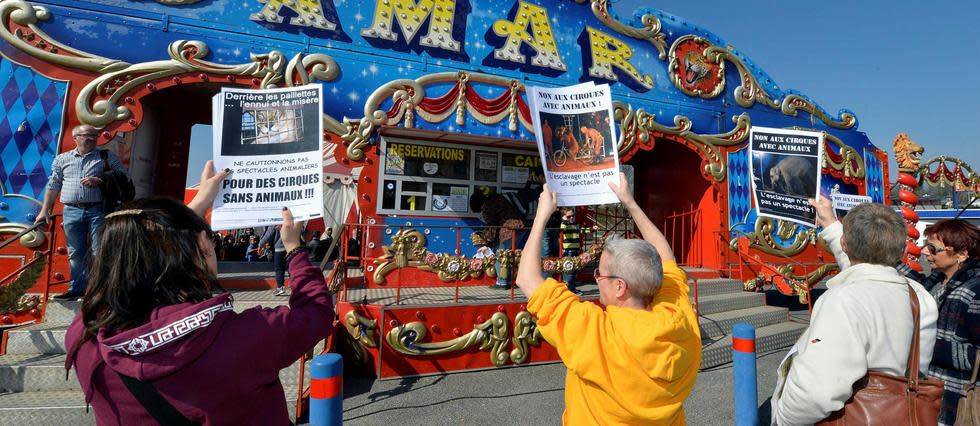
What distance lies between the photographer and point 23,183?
5449mm

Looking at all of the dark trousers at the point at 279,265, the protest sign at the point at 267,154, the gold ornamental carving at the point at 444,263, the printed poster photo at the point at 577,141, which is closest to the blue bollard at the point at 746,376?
the printed poster photo at the point at 577,141

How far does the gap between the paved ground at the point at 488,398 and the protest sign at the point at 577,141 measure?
2272 mm

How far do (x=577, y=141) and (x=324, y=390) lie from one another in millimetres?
2355

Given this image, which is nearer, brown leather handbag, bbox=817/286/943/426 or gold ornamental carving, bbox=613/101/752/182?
brown leather handbag, bbox=817/286/943/426

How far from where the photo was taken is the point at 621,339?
1.48 m

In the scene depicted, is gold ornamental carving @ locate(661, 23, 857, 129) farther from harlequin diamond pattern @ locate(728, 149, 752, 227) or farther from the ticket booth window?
the ticket booth window

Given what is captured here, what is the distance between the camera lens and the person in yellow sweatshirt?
1481 millimetres

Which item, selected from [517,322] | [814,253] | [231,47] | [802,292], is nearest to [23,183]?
[231,47]

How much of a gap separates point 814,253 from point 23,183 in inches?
535

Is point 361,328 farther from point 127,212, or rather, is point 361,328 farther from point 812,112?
point 812,112

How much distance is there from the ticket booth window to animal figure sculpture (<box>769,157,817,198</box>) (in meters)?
4.40

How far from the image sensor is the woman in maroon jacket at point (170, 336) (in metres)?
1.11

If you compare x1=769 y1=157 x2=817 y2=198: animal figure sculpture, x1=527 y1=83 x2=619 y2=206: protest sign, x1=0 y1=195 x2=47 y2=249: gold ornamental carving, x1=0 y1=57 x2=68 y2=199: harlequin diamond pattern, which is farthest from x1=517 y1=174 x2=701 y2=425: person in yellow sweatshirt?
x1=0 y1=57 x2=68 y2=199: harlequin diamond pattern

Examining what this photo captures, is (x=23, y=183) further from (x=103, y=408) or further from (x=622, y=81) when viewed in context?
(x=622, y=81)
